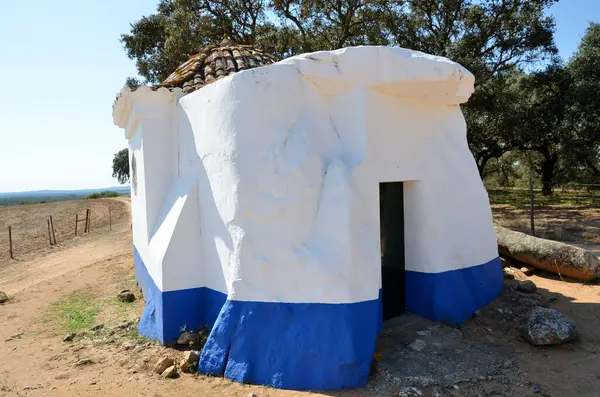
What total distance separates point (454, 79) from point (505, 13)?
485 inches

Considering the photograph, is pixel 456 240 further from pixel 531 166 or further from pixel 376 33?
pixel 531 166

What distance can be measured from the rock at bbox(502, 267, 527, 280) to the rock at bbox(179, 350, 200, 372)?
5.92m

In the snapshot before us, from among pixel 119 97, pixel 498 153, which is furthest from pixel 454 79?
pixel 498 153

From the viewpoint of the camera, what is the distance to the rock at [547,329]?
5.39 m

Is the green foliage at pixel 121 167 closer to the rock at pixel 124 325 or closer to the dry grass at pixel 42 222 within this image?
the dry grass at pixel 42 222

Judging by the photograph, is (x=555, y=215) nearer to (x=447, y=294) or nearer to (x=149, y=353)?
(x=447, y=294)

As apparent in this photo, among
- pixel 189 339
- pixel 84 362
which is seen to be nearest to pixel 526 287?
pixel 189 339

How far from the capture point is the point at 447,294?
6.04 m

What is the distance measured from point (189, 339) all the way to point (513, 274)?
20.6 ft

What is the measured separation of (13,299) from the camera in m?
8.94

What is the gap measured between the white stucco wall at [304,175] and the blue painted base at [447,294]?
136 mm

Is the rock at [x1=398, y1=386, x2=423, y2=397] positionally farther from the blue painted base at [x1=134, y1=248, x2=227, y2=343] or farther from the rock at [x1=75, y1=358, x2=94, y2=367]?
the rock at [x1=75, y1=358, x2=94, y2=367]

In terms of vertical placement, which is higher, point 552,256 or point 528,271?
point 552,256

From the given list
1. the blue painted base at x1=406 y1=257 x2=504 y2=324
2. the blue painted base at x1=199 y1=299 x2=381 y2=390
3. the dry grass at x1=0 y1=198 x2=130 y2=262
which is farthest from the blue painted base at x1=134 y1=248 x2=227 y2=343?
the dry grass at x1=0 y1=198 x2=130 y2=262
